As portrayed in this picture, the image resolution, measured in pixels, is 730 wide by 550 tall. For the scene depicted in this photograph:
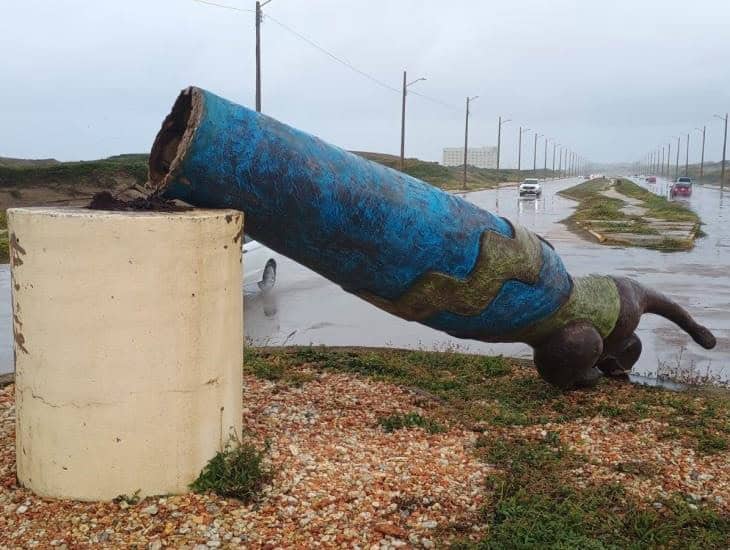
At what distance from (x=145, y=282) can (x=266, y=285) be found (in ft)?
32.5

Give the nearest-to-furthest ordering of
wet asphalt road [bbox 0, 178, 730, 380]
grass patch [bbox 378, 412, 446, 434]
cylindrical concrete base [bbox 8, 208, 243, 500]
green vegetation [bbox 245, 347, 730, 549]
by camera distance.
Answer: cylindrical concrete base [bbox 8, 208, 243, 500]
green vegetation [bbox 245, 347, 730, 549]
grass patch [bbox 378, 412, 446, 434]
wet asphalt road [bbox 0, 178, 730, 380]

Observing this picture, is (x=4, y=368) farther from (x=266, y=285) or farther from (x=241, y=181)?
(x=266, y=285)

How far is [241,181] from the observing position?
396cm

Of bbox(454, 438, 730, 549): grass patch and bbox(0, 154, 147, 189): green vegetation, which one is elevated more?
bbox(0, 154, 147, 189): green vegetation

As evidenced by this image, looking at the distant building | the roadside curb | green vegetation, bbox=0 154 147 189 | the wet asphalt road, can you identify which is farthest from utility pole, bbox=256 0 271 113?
the distant building

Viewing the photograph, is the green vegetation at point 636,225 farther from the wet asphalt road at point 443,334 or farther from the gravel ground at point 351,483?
the gravel ground at point 351,483

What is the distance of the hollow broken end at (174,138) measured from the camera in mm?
3797

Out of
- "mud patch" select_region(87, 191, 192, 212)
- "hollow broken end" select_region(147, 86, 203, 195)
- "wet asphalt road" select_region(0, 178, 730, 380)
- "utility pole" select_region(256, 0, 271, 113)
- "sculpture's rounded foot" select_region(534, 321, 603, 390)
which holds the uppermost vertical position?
"utility pole" select_region(256, 0, 271, 113)

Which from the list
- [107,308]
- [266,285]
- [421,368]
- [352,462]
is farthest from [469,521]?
[266,285]

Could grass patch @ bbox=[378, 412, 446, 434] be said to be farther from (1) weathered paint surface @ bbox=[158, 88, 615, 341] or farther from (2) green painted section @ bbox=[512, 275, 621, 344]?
(2) green painted section @ bbox=[512, 275, 621, 344]

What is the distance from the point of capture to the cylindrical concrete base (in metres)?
3.40

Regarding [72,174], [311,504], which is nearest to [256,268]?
[311,504]

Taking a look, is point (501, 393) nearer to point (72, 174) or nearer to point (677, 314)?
point (677, 314)

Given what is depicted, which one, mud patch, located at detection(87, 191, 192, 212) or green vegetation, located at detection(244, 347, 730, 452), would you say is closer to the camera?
mud patch, located at detection(87, 191, 192, 212)
